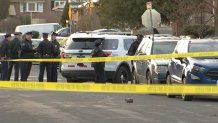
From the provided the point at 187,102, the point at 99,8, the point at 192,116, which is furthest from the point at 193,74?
the point at 99,8

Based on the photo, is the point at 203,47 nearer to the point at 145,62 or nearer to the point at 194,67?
the point at 194,67

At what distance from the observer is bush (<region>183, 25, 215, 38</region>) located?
114 ft

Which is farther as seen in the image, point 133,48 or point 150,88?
point 133,48

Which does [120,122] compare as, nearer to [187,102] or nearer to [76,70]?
[187,102]

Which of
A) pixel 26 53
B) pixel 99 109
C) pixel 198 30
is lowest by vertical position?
pixel 99 109

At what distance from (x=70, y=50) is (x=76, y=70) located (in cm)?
73

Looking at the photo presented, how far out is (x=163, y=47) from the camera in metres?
18.2

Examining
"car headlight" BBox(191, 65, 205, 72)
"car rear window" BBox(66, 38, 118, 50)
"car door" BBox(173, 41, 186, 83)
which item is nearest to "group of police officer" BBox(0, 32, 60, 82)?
"car rear window" BBox(66, 38, 118, 50)

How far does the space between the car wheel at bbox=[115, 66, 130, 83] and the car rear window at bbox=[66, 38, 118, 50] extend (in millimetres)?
760

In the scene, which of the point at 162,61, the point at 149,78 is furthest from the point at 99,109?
the point at 149,78

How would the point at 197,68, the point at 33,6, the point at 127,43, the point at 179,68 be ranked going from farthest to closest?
the point at 33,6
the point at 127,43
the point at 179,68
the point at 197,68

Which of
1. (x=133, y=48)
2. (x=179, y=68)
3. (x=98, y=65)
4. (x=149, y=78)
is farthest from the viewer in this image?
(x=133, y=48)

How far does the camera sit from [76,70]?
64.8 ft

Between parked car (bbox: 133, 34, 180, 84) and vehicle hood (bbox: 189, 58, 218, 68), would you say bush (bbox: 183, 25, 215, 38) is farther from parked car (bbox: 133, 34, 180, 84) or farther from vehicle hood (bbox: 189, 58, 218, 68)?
vehicle hood (bbox: 189, 58, 218, 68)
